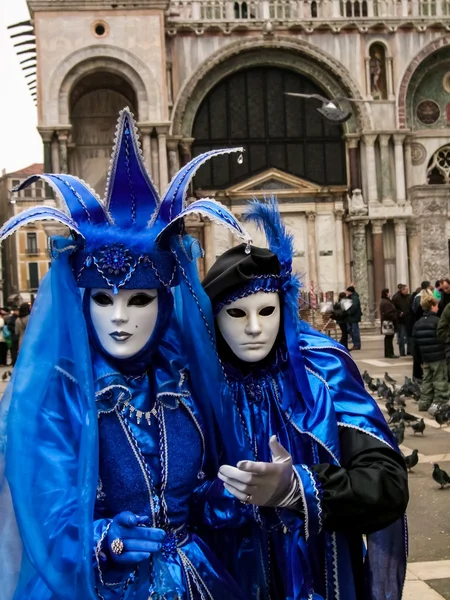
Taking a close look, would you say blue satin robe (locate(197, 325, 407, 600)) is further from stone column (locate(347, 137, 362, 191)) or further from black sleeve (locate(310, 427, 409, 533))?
stone column (locate(347, 137, 362, 191))

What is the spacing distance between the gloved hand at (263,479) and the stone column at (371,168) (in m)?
21.5

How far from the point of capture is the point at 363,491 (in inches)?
84.2

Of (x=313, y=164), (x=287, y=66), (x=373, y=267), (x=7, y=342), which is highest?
(x=287, y=66)

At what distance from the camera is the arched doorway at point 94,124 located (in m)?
23.2

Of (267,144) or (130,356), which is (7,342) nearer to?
(267,144)

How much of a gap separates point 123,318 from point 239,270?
378 millimetres

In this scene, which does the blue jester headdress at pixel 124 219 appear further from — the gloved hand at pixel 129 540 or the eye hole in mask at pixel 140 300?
the gloved hand at pixel 129 540

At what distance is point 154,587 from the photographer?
216 centimetres

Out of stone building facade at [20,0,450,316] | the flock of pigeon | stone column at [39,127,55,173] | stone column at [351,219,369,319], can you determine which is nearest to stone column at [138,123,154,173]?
stone building facade at [20,0,450,316]

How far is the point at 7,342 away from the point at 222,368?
54.8 feet

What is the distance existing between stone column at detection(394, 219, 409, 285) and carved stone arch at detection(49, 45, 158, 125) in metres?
7.31

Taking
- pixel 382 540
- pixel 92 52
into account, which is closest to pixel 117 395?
pixel 382 540

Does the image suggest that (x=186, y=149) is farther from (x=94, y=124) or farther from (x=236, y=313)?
(x=236, y=313)

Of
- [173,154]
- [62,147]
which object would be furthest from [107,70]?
[173,154]
